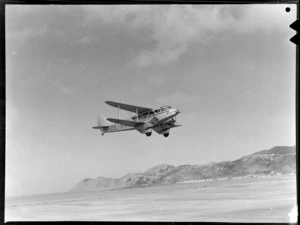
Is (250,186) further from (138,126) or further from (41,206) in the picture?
(41,206)

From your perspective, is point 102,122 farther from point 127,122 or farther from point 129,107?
point 129,107

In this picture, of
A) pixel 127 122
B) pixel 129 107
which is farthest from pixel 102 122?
pixel 129 107

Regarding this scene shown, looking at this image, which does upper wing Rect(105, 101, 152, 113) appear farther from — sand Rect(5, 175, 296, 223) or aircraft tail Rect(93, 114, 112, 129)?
sand Rect(5, 175, 296, 223)

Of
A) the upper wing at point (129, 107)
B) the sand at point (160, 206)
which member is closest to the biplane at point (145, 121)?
the upper wing at point (129, 107)

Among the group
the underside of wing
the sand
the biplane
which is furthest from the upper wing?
the sand

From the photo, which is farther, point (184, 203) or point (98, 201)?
point (98, 201)

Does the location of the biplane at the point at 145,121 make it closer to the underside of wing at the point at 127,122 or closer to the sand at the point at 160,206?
the underside of wing at the point at 127,122

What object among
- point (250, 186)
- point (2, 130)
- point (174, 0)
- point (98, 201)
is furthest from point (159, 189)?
point (174, 0)
